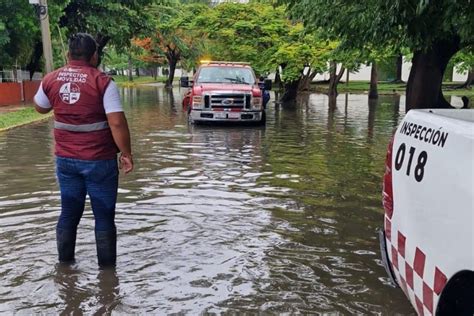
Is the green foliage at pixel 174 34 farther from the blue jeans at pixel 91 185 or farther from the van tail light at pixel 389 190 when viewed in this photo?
the van tail light at pixel 389 190

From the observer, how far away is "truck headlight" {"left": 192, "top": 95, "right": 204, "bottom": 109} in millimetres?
15812

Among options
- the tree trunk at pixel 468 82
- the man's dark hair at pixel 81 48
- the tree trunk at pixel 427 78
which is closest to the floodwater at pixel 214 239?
the man's dark hair at pixel 81 48

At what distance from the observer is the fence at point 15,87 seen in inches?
973

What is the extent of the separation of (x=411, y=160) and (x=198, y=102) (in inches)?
520

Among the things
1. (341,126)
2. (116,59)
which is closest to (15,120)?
(341,126)

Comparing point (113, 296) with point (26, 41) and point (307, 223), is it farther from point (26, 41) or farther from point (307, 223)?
point (26, 41)

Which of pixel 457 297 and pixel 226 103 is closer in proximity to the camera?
pixel 457 297

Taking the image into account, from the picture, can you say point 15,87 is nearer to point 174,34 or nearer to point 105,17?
point 105,17

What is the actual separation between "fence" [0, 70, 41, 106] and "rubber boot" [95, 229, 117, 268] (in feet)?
71.5

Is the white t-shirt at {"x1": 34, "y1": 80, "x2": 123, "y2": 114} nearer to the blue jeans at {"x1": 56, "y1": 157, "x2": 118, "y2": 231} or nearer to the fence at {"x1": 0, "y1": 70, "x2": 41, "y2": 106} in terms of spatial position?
the blue jeans at {"x1": 56, "y1": 157, "x2": 118, "y2": 231}

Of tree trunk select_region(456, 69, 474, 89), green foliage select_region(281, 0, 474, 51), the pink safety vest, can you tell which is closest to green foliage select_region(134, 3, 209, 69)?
green foliage select_region(281, 0, 474, 51)

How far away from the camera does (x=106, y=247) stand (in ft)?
15.6

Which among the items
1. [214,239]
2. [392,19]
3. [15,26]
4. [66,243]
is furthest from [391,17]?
[15,26]

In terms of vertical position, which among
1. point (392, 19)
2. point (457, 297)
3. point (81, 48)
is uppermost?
point (392, 19)
